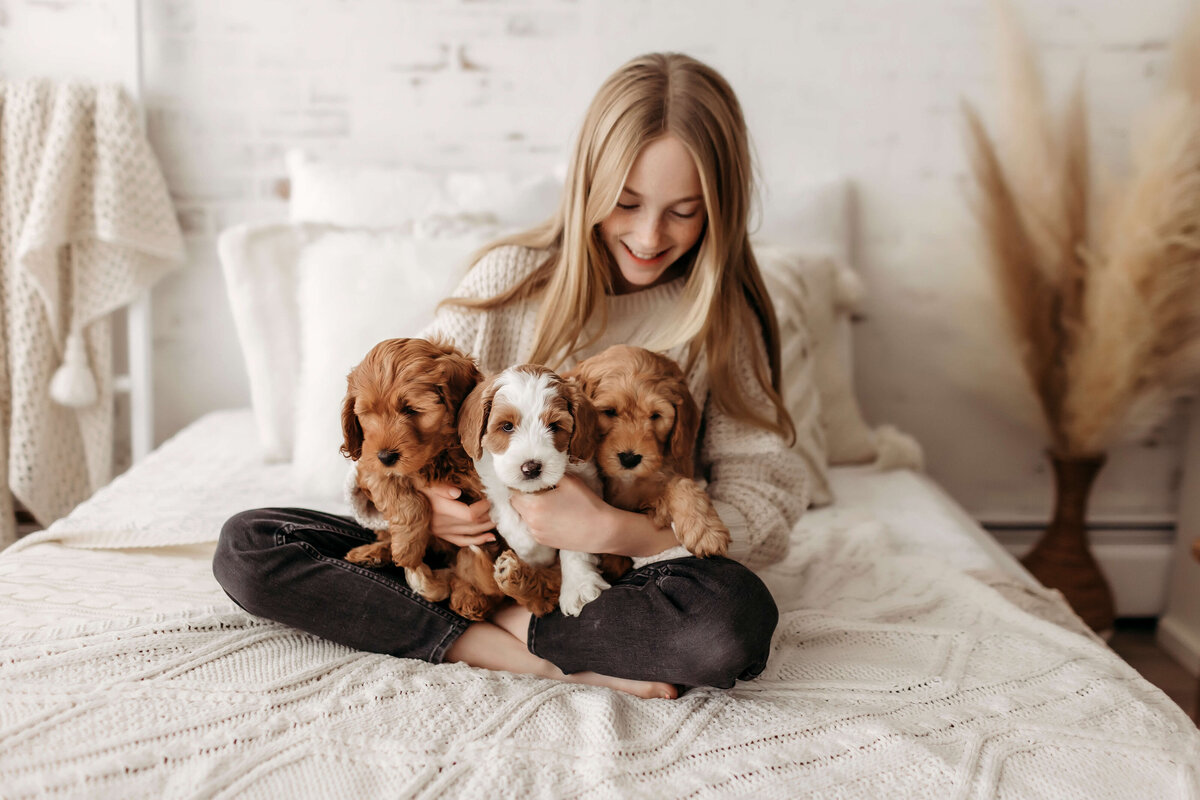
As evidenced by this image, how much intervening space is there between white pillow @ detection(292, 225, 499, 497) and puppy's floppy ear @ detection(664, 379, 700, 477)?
67 cm

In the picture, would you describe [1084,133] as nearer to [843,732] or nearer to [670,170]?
[670,170]

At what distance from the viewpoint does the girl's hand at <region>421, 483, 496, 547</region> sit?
0.97m

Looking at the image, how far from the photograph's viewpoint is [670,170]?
1.15m

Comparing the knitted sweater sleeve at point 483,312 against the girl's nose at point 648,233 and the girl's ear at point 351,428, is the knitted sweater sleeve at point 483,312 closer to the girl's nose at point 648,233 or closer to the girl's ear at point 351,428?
the girl's nose at point 648,233

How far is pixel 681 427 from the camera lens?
948 mm

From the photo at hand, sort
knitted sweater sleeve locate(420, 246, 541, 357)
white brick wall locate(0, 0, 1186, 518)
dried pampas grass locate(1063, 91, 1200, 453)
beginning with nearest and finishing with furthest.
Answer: knitted sweater sleeve locate(420, 246, 541, 357)
dried pampas grass locate(1063, 91, 1200, 453)
white brick wall locate(0, 0, 1186, 518)

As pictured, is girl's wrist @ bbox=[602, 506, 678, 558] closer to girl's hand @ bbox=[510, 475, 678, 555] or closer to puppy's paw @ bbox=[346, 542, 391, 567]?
girl's hand @ bbox=[510, 475, 678, 555]

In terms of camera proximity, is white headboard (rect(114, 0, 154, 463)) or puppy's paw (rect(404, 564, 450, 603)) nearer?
puppy's paw (rect(404, 564, 450, 603))

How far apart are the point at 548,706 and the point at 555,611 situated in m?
0.12

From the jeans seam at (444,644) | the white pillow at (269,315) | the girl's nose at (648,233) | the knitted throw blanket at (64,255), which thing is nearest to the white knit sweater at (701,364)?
the girl's nose at (648,233)

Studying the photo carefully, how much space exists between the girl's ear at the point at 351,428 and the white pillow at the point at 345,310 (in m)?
0.63

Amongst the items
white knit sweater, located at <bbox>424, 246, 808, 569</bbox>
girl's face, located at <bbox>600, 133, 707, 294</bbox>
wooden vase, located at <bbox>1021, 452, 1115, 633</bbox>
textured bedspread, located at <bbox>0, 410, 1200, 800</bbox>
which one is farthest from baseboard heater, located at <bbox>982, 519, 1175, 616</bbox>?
girl's face, located at <bbox>600, 133, 707, 294</bbox>

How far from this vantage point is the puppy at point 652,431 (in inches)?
36.2

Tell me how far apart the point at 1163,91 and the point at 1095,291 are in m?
0.49
